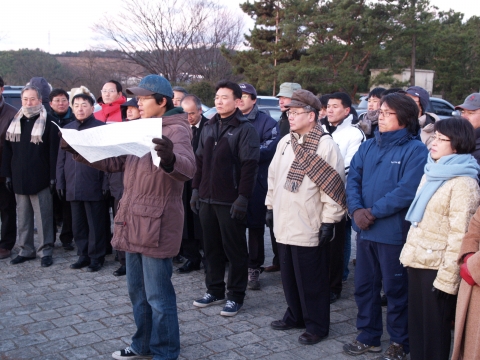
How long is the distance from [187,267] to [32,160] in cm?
231

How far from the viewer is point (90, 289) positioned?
223 inches

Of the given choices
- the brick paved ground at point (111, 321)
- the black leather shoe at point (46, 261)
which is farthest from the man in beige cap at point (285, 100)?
the black leather shoe at point (46, 261)

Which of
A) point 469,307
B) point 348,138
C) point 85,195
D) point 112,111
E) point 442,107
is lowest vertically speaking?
point 469,307

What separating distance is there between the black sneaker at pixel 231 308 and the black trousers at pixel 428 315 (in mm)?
1802

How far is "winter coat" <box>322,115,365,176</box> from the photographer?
5.41 meters

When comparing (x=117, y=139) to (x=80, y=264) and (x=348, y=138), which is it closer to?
(x=348, y=138)

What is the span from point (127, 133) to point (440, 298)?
233 centimetres

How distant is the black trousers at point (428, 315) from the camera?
3.57 meters

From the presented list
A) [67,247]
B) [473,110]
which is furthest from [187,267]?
[473,110]

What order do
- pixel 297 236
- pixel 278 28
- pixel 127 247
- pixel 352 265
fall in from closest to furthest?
pixel 127 247 → pixel 297 236 → pixel 352 265 → pixel 278 28

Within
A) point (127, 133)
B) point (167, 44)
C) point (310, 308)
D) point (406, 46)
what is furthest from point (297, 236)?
point (406, 46)

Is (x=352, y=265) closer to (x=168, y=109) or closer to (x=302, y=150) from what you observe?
(x=302, y=150)

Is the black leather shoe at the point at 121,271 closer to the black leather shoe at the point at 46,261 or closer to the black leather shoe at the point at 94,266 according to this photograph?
the black leather shoe at the point at 94,266

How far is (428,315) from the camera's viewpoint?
3.61 meters
